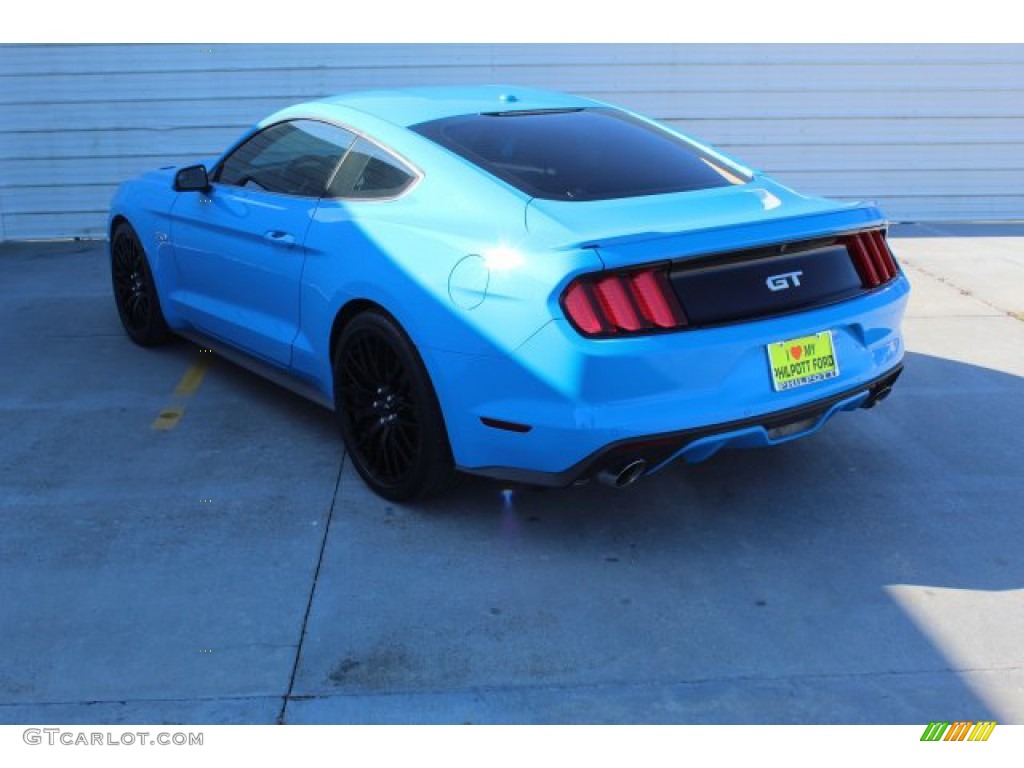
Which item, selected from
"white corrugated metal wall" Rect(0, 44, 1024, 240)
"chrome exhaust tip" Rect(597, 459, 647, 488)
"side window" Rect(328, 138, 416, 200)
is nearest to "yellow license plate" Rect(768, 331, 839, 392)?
"chrome exhaust tip" Rect(597, 459, 647, 488)

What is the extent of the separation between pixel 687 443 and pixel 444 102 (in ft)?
6.75

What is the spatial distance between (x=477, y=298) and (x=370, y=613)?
1.08 m

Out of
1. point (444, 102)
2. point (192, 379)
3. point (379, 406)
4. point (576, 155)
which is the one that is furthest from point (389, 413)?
point (192, 379)

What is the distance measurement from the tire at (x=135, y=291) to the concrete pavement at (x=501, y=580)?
0.87m

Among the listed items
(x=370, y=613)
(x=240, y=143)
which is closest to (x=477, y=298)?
(x=370, y=613)

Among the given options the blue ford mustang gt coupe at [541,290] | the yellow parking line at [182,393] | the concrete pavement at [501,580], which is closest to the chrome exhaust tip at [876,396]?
the blue ford mustang gt coupe at [541,290]

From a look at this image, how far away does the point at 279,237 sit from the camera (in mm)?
4738

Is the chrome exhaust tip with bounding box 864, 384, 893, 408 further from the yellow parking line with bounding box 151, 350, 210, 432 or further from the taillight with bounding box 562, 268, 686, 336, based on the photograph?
the yellow parking line with bounding box 151, 350, 210, 432

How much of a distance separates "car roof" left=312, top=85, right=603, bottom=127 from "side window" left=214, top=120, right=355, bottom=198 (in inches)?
6.5

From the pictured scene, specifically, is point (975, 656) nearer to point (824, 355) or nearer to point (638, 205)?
point (824, 355)

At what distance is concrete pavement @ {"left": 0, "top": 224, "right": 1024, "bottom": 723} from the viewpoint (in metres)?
3.11

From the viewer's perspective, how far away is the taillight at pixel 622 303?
349cm

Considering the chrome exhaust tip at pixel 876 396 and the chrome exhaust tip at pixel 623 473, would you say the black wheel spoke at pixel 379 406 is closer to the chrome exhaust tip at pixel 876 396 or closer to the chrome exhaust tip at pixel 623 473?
the chrome exhaust tip at pixel 623 473
